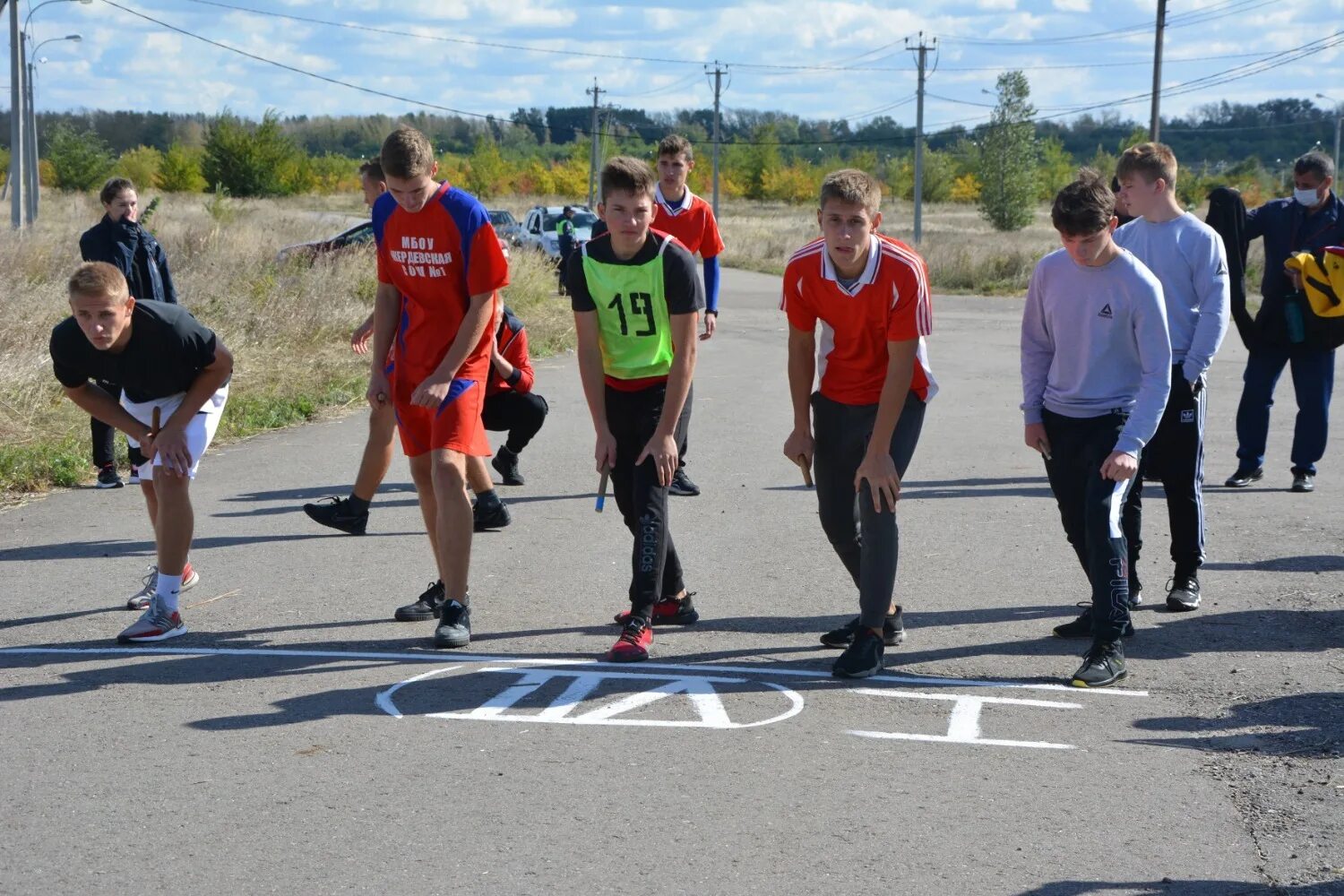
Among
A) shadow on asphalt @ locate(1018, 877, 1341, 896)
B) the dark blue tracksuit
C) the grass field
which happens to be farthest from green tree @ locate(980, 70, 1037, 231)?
shadow on asphalt @ locate(1018, 877, 1341, 896)

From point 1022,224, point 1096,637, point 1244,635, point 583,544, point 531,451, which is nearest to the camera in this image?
point 1096,637

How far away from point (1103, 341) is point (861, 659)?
1.53 m

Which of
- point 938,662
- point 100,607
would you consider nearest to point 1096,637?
point 938,662

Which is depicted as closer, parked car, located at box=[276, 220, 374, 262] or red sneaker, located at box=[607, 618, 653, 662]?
red sneaker, located at box=[607, 618, 653, 662]

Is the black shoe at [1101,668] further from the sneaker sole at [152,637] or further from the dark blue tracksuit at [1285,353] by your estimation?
the dark blue tracksuit at [1285,353]

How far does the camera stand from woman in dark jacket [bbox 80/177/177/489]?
9648mm

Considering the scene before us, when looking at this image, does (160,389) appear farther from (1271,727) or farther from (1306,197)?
(1306,197)

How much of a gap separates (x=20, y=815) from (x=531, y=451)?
730 centimetres

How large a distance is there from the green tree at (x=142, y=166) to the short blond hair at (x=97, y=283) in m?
73.2

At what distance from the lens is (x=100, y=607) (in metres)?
6.75

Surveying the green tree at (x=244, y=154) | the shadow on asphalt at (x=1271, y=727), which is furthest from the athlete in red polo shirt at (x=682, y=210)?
the green tree at (x=244, y=154)

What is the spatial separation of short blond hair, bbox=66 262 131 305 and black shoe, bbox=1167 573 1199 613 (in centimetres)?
475

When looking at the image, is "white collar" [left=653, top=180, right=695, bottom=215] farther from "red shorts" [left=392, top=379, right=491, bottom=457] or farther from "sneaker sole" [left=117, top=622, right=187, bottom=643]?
"sneaker sole" [left=117, top=622, right=187, bottom=643]

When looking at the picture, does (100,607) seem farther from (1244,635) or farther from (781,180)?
(781,180)
